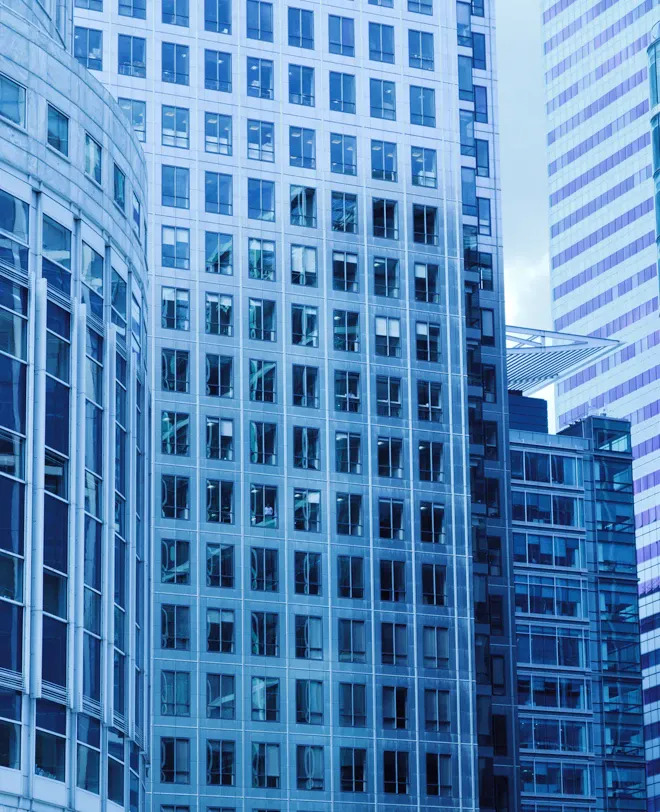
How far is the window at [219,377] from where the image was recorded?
115062 millimetres

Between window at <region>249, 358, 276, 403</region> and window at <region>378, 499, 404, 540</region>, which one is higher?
window at <region>249, 358, 276, 403</region>

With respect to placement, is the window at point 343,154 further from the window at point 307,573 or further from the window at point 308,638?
the window at point 308,638

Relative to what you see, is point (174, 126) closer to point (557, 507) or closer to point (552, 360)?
point (552, 360)

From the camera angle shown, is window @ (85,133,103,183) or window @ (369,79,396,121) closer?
window @ (85,133,103,183)

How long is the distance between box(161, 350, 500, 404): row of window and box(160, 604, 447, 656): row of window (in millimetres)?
10942

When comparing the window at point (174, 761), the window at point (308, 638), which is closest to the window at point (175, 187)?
the window at point (308, 638)

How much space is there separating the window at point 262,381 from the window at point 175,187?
1034cm

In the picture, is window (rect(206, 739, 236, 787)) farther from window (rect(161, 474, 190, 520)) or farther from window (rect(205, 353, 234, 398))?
window (rect(205, 353, 234, 398))

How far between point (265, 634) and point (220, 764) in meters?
8.01

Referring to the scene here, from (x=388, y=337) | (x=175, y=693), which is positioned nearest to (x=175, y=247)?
(x=388, y=337)

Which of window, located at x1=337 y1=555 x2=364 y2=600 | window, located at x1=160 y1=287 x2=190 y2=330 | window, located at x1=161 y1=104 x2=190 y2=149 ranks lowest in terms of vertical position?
window, located at x1=337 y1=555 x2=364 y2=600

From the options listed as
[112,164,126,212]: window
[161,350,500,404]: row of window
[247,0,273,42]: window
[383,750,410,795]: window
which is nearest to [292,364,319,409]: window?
[161,350,500,404]: row of window

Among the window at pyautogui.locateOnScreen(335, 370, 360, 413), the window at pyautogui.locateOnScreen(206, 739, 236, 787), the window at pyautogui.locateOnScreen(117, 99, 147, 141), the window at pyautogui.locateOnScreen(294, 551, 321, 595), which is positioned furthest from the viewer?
the window at pyautogui.locateOnScreen(335, 370, 360, 413)

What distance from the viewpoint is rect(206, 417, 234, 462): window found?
114m
